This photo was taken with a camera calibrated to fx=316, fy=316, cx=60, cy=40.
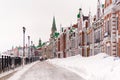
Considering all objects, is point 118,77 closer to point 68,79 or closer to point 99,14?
point 68,79

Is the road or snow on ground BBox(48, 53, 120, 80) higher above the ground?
snow on ground BBox(48, 53, 120, 80)

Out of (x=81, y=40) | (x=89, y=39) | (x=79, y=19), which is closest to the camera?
(x=89, y=39)

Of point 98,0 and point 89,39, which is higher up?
point 98,0

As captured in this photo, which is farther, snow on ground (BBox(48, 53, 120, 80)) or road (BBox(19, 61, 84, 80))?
road (BBox(19, 61, 84, 80))

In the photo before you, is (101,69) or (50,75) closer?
(101,69)

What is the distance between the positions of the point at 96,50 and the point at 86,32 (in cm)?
1428

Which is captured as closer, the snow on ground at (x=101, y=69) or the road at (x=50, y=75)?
the snow on ground at (x=101, y=69)

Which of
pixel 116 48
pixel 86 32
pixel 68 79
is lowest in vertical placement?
pixel 68 79

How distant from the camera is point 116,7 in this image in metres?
39.7

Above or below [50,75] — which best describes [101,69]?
above

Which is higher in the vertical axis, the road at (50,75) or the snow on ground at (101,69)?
the snow on ground at (101,69)

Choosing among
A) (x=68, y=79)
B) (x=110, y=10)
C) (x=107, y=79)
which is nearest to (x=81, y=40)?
(x=110, y=10)

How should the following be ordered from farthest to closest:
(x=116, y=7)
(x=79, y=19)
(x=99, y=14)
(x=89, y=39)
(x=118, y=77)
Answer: (x=79, y=19) → (x=89, y=39) → (x=99, y=14) → (x=116, y=7) → (x=118, y=77)

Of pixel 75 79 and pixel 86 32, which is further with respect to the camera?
pixel 86 32
